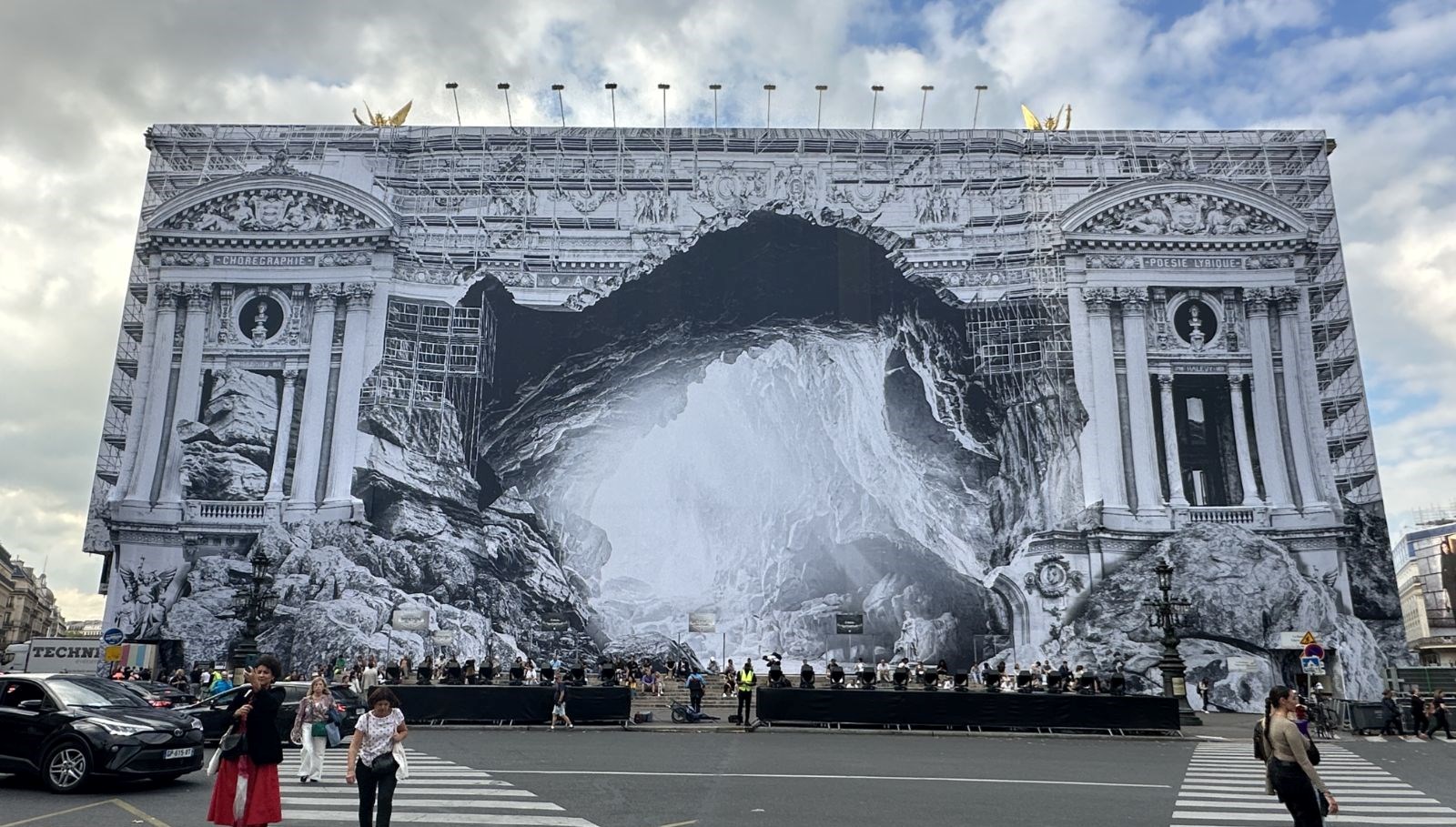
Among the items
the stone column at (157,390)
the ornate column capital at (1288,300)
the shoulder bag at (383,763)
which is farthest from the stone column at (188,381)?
the ornate column capital at (1288,300)

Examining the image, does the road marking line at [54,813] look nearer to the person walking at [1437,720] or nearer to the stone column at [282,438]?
the person walking at [1437,720]

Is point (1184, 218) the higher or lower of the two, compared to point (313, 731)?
higher

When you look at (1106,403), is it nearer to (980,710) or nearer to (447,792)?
(980,710)

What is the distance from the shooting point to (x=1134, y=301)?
113 feet

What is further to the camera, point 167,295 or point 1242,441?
point 167,295

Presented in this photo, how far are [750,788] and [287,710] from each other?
8.35m

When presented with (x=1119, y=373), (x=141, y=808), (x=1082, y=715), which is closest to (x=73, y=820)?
(x=141, y=808)

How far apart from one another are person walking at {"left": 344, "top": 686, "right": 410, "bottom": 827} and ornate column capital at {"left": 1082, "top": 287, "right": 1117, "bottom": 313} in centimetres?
3198

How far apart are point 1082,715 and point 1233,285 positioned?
21818 millimetres

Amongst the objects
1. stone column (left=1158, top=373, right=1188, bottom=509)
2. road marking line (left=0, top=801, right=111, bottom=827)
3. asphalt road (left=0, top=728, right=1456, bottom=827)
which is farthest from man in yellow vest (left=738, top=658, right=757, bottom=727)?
stone column (left=1158, top=373, right=1188, bottom=509)

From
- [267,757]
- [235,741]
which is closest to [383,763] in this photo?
[267,757]

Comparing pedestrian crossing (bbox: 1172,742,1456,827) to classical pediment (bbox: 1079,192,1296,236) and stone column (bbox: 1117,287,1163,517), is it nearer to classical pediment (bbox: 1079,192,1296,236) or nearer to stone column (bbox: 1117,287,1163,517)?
stone column (bbox: 1117,287,1163,517)

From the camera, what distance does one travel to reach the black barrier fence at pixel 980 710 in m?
19.2

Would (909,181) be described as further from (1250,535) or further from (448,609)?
(448,609)
